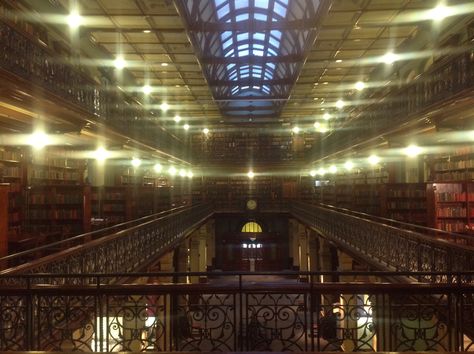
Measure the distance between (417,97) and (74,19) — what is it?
250 inches

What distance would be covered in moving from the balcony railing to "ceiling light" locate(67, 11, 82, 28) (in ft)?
20.1

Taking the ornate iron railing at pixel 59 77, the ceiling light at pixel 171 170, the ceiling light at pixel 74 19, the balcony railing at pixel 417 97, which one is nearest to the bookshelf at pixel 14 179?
the ornate iron railing at pixel 59 77

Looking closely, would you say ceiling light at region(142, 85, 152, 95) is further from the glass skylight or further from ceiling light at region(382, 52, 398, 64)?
ceiling light at region(382, 52, 398, 64)

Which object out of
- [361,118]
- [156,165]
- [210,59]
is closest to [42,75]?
[210,59]

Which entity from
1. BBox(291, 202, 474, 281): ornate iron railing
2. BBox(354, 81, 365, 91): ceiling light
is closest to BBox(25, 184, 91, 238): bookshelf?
BBox(291, 202, 474, 281): ornate iron railing

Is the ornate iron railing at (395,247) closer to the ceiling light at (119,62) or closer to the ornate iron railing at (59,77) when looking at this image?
the ornate iron railing at (59,77)

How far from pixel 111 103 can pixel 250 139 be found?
12.1 meters

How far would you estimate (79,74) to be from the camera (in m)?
6.56

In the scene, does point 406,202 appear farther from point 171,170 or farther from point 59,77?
point 171,170

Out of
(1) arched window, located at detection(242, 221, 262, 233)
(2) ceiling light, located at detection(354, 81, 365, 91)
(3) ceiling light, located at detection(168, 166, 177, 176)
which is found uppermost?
(2) ceiling light, located at detection(354, 81, 365, 91)

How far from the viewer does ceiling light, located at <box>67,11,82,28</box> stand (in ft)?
25.9

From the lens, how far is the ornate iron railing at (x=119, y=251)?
4.39 meters

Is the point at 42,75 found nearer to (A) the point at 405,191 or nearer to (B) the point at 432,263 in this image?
(B) the point at 432,263

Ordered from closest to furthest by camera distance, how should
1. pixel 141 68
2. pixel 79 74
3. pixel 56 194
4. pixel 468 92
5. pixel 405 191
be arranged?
pixel 468 92 < pixel 79 74 < pixel 56 194 < pixel 405 191 < pixel 141 68
